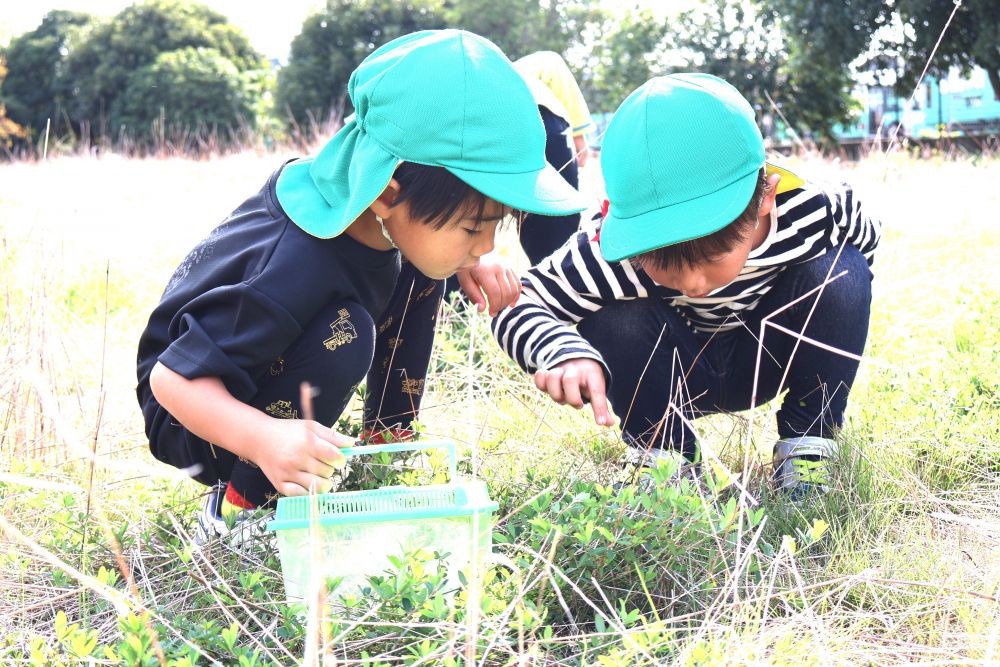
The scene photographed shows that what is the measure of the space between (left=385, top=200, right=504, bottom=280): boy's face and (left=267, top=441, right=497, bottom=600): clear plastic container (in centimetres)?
42

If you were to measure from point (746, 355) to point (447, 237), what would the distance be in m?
0.76

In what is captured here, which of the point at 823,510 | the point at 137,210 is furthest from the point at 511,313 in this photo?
the point at 137,210

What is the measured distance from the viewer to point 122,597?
1.11 meters

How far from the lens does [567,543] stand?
4.35ft

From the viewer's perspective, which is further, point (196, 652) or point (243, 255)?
point (243, 255)

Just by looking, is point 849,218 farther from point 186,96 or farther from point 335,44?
point 335,44

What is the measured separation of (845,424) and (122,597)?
139 cm

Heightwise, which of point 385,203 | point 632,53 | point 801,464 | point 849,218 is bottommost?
point 801,464

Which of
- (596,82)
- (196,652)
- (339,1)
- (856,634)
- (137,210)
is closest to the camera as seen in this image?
(196,652)

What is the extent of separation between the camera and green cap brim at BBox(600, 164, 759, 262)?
1.43 meters

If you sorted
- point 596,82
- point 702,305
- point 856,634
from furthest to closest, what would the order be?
point 596,82, point 702,305, point 856,634

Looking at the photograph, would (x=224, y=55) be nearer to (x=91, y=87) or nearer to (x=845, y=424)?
(x=91, y=87)

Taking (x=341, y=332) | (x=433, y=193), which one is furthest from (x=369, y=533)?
(x=433, y=193)

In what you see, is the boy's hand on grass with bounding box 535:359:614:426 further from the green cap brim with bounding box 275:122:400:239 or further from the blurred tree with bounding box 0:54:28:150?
the blurred tree with bounding box 0:54:28:150
